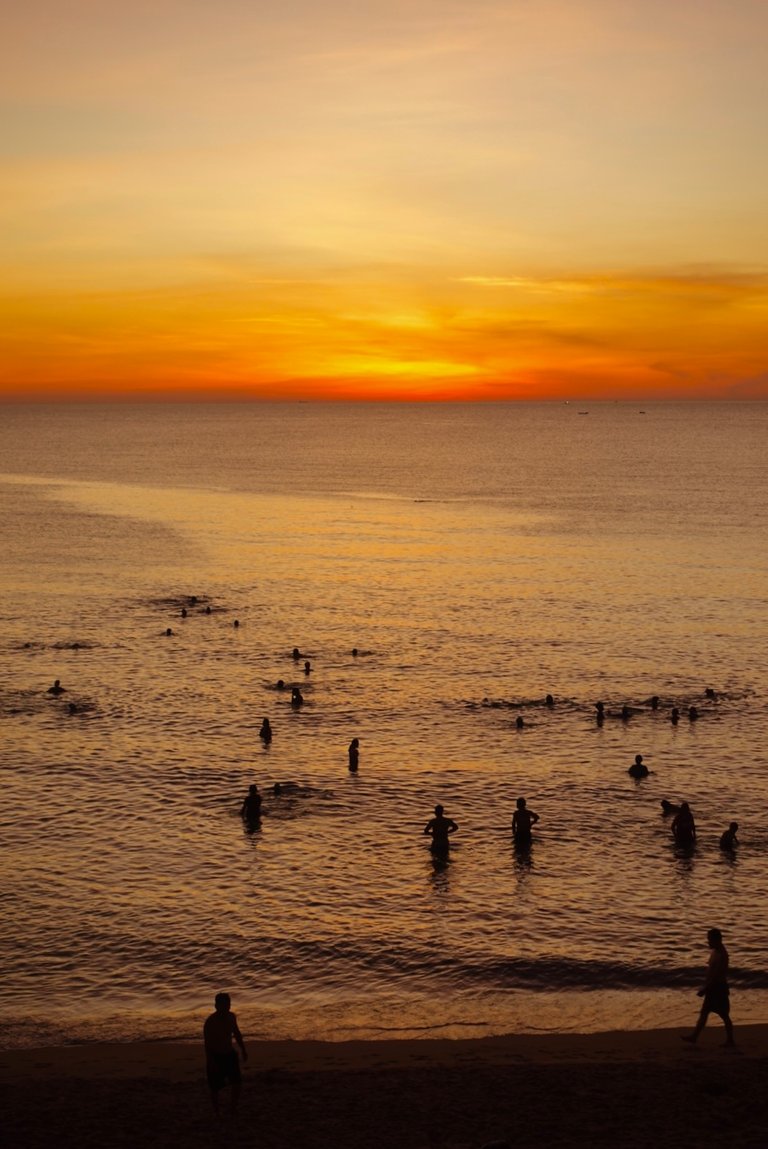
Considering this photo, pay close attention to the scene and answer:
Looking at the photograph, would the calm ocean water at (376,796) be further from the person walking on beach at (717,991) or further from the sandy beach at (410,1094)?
the person walking on beach at (717,991)

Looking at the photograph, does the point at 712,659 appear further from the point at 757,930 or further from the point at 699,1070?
the point at 699,1070

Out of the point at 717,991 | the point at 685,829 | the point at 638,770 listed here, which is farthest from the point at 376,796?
the point at 717,991

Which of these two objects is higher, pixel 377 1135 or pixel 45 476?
pixel 45 476

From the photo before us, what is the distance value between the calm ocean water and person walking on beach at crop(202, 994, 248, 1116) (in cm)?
546

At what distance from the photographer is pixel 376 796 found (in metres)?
37.3

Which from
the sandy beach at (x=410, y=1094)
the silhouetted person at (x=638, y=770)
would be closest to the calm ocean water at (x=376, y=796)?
the silhouetted person at (x=638, y=770)

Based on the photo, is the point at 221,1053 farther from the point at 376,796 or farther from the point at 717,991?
the point at 376,796

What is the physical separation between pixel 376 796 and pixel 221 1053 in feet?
68.5

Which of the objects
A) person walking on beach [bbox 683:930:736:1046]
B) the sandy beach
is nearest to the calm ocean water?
the sandy beach

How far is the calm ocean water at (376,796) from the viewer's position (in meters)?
24.8

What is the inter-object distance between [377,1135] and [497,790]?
21680 mm

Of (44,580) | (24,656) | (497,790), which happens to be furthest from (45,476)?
(497,790)

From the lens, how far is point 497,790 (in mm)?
38000

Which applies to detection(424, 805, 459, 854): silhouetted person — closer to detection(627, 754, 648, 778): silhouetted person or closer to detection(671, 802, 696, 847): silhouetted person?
detection(671, 802, 696, 847): silhouetted person
